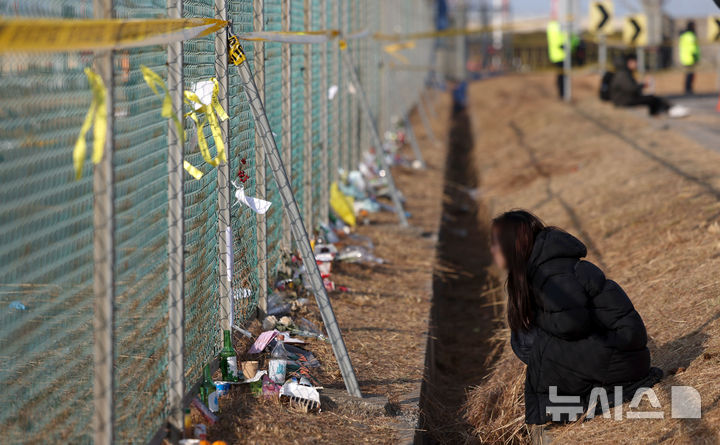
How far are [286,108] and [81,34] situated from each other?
4.04 meters

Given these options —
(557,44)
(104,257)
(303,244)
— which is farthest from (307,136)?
(557,44)

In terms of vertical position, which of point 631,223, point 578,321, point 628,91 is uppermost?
point 628,91

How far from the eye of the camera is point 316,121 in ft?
29.0

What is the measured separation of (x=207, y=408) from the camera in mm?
4199

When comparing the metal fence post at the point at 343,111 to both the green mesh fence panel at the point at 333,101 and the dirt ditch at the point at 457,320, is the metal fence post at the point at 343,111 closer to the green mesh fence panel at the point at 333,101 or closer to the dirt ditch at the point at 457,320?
the green mesh fence panel at the point at 333,101

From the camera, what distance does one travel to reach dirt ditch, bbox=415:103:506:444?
5230 millimetres

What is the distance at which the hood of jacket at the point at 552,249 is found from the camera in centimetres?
408

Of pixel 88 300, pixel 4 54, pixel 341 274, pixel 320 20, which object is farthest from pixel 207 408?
pixel 320 20

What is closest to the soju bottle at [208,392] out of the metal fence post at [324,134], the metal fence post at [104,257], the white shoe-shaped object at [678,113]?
the metal fence post at [104,257]

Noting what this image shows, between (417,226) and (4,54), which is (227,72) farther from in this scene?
(417,226)

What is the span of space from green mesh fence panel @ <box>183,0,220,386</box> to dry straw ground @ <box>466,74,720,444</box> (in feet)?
5.28

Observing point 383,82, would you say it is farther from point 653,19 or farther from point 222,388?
point 222,388

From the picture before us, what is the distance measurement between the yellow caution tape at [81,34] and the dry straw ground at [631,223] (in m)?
2.55

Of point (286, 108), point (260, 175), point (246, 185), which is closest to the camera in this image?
point (246, 185)
